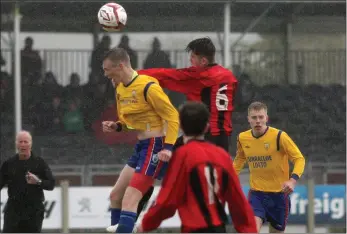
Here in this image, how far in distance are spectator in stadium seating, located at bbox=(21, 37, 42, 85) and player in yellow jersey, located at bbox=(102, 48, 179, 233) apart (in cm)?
1211

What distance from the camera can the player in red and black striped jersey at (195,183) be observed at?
6.05m

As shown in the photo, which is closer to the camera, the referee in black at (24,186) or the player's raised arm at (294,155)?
the player's raised arm at (294,155)

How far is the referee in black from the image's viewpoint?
12.0 metres

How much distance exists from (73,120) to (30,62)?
1.58 metres

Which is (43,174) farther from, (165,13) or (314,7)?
(314,7)

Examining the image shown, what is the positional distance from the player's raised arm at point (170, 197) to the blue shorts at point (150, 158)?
2853 millimetres

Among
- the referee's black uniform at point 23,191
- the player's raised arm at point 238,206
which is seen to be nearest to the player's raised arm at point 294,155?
the referee's black uniform at point 23,191

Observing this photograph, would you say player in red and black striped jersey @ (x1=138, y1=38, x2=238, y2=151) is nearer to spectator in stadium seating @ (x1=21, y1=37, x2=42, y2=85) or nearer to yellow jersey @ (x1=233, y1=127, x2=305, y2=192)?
yellow jersey @ (x1=233, y1=127, x2=305, y2=192)

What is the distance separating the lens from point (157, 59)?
21.1 metres

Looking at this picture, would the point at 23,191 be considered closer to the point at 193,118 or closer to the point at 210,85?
the point at 210,85

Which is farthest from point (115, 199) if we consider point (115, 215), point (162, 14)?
point (162, 14)

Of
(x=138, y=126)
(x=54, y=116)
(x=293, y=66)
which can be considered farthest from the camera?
(x=293, y=66)

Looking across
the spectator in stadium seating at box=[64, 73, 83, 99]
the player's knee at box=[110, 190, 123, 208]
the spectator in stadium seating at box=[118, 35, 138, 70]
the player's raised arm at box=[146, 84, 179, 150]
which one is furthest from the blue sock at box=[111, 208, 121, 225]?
the spectator in stadium seating at box=[64, 73, 83, 99]

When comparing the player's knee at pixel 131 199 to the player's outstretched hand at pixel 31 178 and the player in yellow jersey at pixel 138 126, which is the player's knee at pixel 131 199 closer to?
the player in yellow jersey at pixel 138 126
